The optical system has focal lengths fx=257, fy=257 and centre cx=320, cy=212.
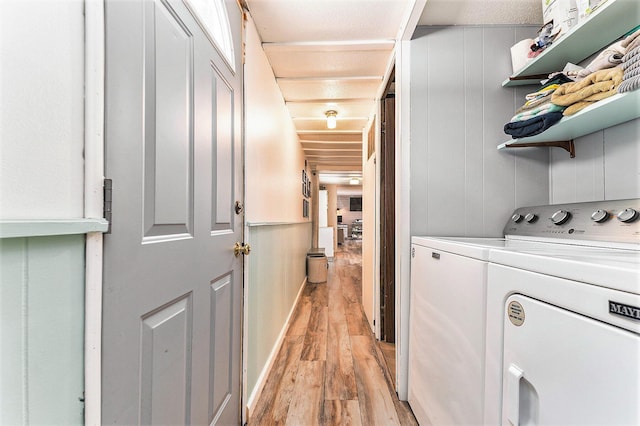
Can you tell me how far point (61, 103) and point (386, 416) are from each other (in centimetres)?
179

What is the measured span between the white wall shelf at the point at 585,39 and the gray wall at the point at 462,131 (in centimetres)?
13

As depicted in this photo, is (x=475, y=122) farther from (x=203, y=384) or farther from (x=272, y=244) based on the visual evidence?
(x=203, y=384)

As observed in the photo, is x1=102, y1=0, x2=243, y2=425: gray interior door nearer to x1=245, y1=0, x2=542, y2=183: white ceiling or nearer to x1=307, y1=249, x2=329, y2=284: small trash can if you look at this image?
x1=245, y1=0, x2=542, y2=183: white ceiling

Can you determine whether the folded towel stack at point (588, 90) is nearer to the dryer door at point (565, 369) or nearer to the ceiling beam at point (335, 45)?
Result: the dryer door at point (565, 369)

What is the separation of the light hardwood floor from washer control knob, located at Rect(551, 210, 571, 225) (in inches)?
47.4

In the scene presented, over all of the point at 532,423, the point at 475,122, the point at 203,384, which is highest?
the point at 475,122

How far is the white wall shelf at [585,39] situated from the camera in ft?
3.21

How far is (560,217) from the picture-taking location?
1.12m

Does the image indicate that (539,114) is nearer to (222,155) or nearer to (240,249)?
(222,155)

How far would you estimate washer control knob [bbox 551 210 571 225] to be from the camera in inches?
43.1

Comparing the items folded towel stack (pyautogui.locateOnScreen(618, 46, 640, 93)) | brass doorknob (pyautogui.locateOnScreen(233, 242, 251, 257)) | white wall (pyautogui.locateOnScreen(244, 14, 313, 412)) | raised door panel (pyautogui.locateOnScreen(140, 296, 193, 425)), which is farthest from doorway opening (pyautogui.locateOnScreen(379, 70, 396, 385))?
raised door panel (pyautogui.locateOnScreen(140, 296, 193, 425))

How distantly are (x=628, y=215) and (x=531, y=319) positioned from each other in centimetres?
61

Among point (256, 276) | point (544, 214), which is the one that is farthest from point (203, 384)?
point (544, 214)

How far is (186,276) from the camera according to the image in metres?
0.84
